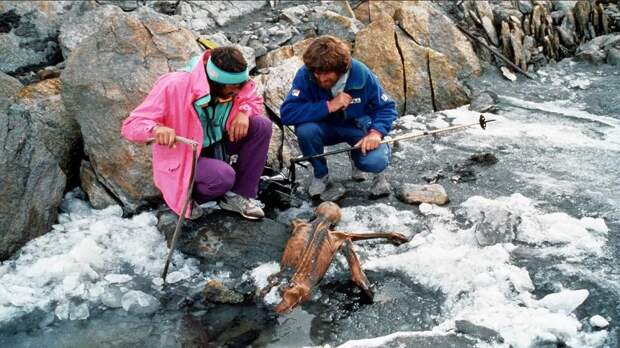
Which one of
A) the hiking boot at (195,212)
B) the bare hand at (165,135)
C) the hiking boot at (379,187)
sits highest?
the bare hand at (165,135)

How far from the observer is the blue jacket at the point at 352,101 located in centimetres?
527

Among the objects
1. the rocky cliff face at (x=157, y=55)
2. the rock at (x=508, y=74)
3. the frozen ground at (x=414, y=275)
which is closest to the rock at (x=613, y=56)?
the rocky cliff face at (x=157, y=55)

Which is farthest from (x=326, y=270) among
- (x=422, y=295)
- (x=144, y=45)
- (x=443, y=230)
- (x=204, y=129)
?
(x=144, y=45)

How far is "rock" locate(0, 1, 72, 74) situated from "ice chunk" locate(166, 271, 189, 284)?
3.95 meters

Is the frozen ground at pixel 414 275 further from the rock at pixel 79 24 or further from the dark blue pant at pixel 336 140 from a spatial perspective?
the rock at pixel 79 24

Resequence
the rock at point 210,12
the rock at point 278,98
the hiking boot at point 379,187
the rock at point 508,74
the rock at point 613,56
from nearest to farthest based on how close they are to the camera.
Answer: the hiking boot at point 379,187, the rock at point 278,98, the rock at point 210,12, the rock at point 508,74, the rock at point 613,56

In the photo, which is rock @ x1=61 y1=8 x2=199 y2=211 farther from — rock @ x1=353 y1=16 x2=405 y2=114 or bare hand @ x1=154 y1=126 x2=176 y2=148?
rock @ x1=353 y1=16 x2=405 y2=114

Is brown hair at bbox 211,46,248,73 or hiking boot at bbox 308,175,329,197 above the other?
brown hair at bbox 211,46,248,73

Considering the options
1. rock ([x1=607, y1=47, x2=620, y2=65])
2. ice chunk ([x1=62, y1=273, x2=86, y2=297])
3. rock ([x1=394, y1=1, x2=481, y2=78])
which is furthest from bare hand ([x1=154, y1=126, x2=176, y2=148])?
rock ([x1=607, y1=47, x2=620, y2=65])

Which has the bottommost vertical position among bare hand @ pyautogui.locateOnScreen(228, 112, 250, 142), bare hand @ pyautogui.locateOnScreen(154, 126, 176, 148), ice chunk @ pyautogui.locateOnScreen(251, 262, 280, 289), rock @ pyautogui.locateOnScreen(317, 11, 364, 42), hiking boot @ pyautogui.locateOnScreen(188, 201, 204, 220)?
ice chunk @ pyautogui.locateOnScreen(251, 262, 280, 289)

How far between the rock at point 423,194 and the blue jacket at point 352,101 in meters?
0.63

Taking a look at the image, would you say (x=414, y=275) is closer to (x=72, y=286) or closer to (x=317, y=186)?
(x=317, y=186)

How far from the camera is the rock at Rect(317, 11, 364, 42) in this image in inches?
338

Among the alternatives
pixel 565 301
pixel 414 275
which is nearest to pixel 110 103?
pixel 414 275
